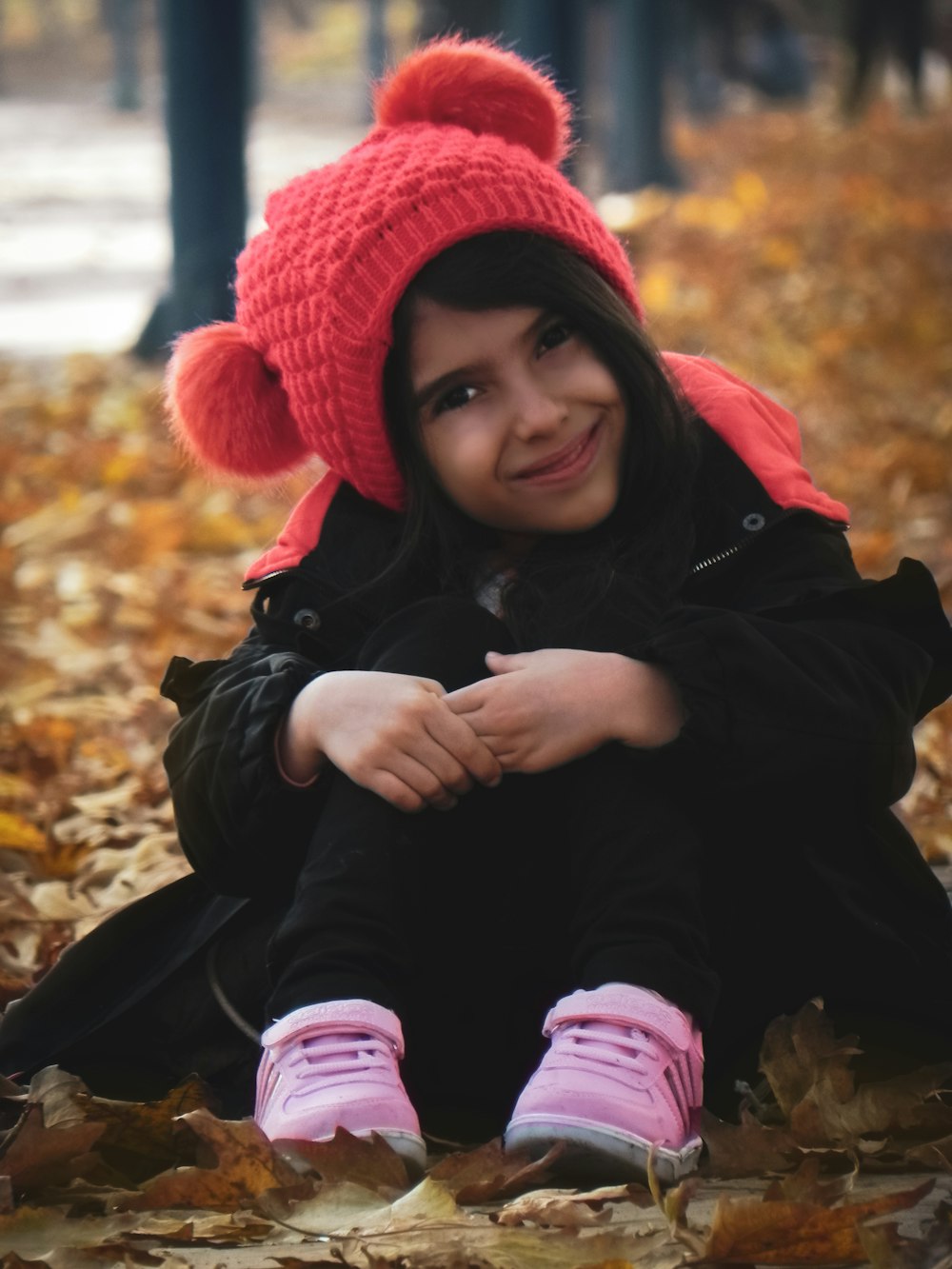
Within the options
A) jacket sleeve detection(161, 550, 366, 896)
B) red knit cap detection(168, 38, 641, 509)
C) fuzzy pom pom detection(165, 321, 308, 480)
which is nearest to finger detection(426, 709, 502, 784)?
jacket sleeve detection(161, 550, 366, 896)

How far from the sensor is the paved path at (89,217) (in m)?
8.80

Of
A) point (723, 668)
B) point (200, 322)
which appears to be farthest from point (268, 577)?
point (200, 322)

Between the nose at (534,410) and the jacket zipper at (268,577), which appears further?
the jacket zipper at (268,577)

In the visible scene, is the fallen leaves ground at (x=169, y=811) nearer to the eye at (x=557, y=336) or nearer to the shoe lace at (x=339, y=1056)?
the shoe lace at (x=339, y=1056)

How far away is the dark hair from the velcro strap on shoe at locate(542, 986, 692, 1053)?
17.8 inches

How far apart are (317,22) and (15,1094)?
46743 mm

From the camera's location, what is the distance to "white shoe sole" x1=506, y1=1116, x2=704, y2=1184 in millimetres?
1675

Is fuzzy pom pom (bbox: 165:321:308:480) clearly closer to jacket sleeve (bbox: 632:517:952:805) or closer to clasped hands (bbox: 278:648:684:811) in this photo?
clasped hands (bbox: 278:648:684:811)

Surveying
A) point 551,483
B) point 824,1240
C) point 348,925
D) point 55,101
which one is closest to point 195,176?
point 551,483

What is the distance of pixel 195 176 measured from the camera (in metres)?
6.47

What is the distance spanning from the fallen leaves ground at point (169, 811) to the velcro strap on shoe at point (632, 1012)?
123mm

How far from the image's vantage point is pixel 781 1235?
59.9 inches

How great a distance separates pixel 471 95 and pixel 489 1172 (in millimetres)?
1351

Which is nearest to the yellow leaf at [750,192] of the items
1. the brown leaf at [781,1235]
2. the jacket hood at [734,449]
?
the jacket hood at [734,449]
